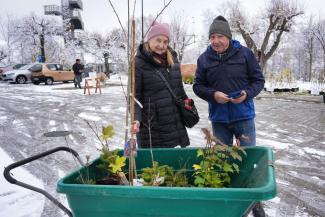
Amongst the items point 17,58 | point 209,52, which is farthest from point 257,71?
point 17,58

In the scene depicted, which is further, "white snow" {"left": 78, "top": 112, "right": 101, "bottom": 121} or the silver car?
the silver car

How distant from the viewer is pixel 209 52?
3.16 m

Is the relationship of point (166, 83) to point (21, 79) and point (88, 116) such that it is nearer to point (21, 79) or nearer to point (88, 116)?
point (88, 116)

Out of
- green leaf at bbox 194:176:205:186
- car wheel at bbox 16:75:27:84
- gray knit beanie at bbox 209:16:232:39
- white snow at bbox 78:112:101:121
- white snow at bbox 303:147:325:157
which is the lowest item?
white snow at bbox 303:147:325:157

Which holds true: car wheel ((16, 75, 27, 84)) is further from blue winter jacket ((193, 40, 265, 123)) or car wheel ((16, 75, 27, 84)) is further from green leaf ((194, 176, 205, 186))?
green leaf ((194, 176, 205, 186))

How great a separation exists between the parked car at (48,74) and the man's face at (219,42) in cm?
2383

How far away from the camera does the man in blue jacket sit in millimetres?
3002

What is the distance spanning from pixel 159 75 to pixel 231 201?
174cm

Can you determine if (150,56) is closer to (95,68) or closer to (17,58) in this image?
(95,68)

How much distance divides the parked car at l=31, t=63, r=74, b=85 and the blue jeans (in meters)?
23.7

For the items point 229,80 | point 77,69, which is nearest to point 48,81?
point 77,69

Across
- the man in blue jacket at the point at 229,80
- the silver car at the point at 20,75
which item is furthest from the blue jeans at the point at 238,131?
the silver car at the point at 20,75

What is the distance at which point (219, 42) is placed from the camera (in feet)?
9.85

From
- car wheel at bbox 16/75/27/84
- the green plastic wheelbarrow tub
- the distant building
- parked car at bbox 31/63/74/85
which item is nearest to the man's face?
the green plastic wheelbarrow tub
